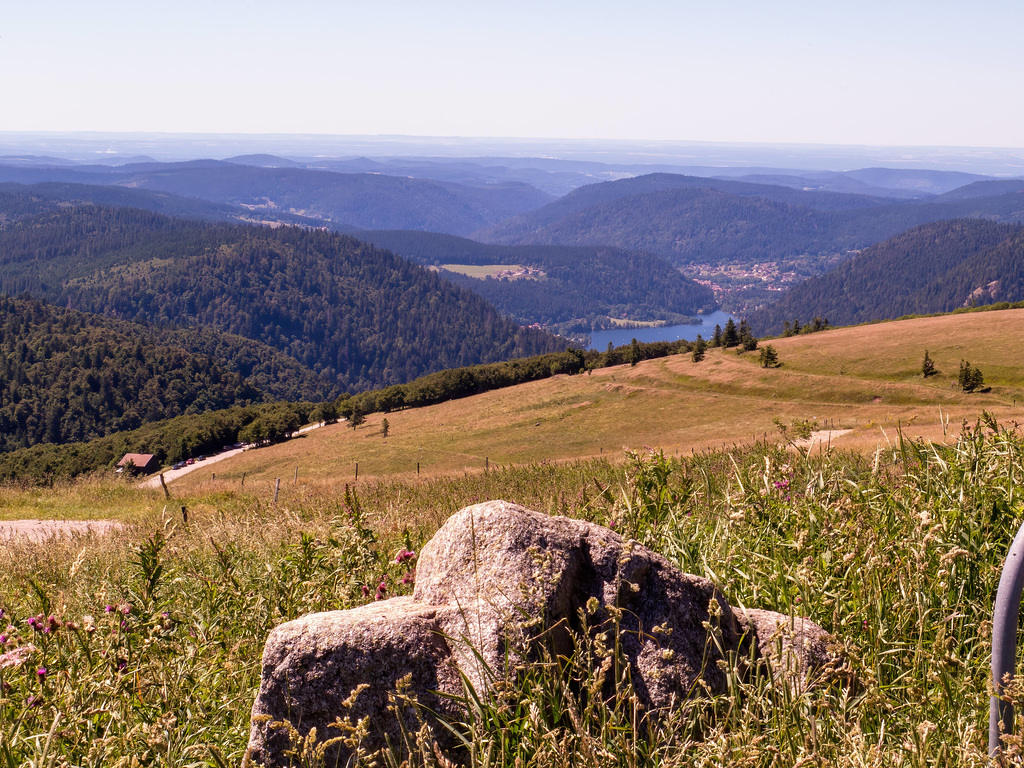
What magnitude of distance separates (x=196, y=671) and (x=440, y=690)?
1796mm

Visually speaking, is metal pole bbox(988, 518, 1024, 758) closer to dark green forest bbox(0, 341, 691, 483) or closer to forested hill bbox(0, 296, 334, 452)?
dark green forest bbox(0, 341, 691, 483)

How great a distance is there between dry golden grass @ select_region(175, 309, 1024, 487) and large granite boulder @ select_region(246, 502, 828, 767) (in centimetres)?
4185

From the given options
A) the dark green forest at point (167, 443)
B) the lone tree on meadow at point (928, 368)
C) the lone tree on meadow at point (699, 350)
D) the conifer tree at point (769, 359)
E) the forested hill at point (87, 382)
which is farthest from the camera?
the forested hill at point (87, 382)

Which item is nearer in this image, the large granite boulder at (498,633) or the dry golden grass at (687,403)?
the large granite boulder at (498,633)

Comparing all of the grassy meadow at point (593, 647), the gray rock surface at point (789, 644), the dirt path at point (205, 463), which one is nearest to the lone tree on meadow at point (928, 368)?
the grassy meadow at point (593, 647)

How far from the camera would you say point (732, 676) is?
287 cm

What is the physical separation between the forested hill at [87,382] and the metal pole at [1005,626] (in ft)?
549

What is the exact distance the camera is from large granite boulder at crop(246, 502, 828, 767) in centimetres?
292

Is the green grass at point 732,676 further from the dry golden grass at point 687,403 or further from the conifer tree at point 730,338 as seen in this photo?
the conifer tree at point 730,338

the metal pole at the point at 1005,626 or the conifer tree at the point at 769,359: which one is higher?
the metal pole at the point at 1005,626

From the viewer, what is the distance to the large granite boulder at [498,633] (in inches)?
115

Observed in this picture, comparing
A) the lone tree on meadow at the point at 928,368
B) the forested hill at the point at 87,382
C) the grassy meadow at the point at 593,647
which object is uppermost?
the grassy meadow at the point at 593,647

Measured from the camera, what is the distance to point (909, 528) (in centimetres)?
425

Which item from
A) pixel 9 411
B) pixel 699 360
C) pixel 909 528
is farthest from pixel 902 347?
pixel 9 411
